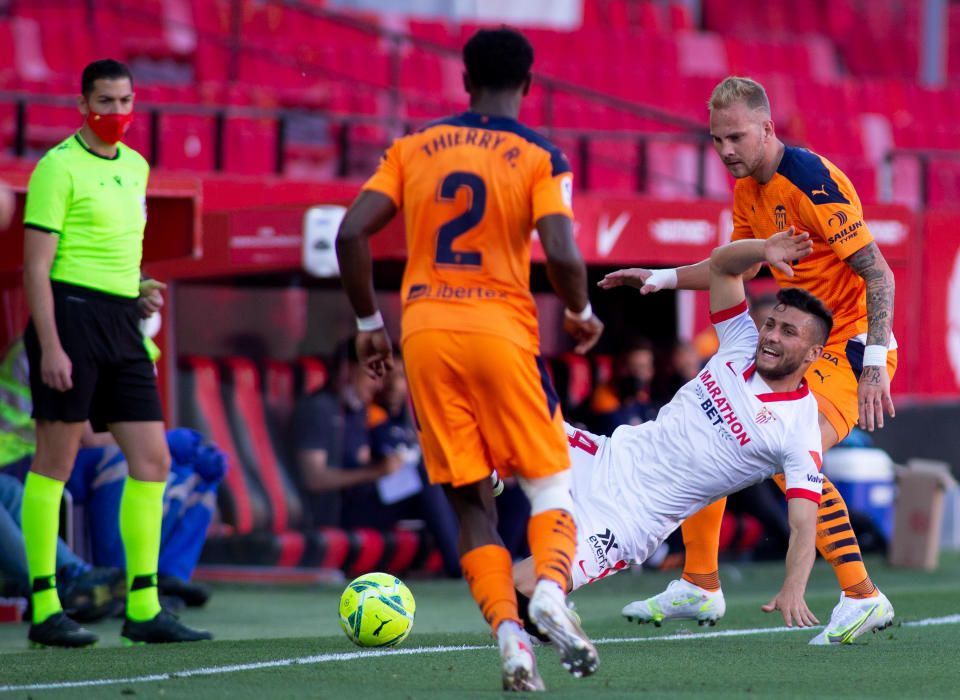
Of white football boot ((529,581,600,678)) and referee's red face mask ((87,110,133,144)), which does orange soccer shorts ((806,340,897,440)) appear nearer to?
white football boot ((529,581,600,678))

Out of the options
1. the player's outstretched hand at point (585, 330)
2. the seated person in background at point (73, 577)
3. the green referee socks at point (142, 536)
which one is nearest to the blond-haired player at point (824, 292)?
the player's outstretched hand at point (585, 330)

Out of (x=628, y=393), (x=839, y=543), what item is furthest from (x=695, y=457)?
(x=628, y=393)

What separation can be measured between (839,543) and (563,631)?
1.96 meters

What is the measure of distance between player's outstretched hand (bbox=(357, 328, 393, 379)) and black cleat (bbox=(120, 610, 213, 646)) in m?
1.88

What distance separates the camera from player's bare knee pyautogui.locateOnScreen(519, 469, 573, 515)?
174 inches

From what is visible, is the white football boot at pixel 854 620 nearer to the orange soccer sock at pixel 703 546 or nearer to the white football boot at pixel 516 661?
the orange soccer sock at pixel 703 546

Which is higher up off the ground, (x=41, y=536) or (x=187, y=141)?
(x=187, y=141)

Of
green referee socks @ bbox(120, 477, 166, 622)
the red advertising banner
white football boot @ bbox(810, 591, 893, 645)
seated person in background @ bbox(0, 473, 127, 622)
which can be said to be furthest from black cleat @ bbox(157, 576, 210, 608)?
the red advertising banner

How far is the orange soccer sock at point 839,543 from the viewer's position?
571cm

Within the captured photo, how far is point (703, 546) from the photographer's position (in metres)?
6.02

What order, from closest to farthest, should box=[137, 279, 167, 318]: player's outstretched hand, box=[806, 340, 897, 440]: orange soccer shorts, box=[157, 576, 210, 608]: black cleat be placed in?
box=[806, 340, 897, 440]: orange soccer shorts → box=[137, 279, 167, 318]: player's outstretched hand → box=[157, 576, 210, 608]: black cleat

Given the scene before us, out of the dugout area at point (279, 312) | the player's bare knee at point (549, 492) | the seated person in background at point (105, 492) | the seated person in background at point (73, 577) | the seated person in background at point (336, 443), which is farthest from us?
the seated person in background at point (336, 443)

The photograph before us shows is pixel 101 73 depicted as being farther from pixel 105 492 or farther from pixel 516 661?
pixel 516 661

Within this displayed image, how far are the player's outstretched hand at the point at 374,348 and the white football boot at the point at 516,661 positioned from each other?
0.79 metres
